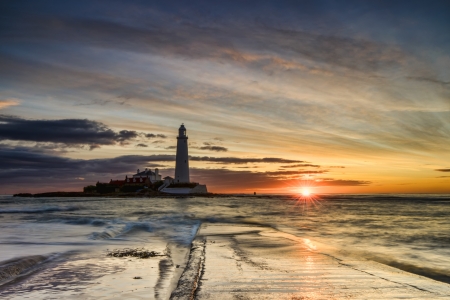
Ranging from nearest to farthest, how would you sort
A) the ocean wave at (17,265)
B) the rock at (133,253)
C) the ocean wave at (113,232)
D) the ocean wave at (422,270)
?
1. the ocean wave at (17,265)
2. the ocean wave at (422,270)
3. the rock at (133,253)
4. the ocean wave at (113,232)

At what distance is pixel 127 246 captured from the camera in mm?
12203

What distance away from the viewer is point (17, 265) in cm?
833

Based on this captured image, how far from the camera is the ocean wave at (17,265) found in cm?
738

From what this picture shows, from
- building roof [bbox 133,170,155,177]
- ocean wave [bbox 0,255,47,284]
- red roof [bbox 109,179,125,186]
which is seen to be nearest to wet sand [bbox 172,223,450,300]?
ocean wave [bbox 0,255,47,284]

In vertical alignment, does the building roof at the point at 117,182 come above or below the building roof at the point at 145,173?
below

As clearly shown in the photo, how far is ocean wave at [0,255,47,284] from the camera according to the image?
738 cm

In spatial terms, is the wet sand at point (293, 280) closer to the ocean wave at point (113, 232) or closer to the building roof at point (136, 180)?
the ocean wave at point (113, 232)

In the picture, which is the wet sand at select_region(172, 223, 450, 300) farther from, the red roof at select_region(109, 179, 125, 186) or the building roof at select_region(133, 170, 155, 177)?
the red roof at select_region(109, 179, 125, 186)

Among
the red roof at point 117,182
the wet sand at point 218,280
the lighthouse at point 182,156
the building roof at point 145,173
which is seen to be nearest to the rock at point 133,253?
the wet sand at point 218,280

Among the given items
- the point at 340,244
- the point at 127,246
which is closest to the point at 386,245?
the point at 340,244

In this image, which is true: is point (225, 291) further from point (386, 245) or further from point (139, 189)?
point (139, 189)

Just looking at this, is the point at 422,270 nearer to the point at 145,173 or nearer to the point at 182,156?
the point at 182,156

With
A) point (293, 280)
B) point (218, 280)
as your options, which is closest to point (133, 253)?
point (218, 280)

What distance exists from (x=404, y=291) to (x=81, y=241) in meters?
11.1
